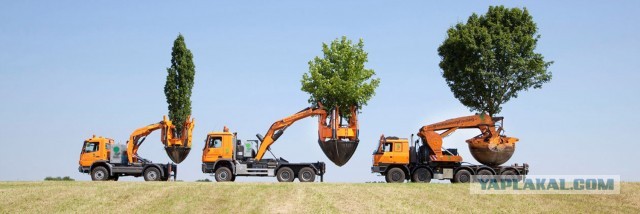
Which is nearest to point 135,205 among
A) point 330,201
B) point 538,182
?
point 330,201

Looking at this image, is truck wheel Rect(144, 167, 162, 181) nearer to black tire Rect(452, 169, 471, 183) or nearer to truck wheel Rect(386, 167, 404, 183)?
truck wheel Rect(386, 167, 404, 183)

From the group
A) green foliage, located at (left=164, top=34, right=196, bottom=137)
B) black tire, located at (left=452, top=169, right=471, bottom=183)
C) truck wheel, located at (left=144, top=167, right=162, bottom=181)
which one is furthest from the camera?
green foliage, located at (left=164, top=34, right=196, bottom=137)

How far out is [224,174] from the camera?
42906 millimetres

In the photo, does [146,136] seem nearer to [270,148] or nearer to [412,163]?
[270,148]

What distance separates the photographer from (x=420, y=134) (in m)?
43.8

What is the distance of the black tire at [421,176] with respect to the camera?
42.3m

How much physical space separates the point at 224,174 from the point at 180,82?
1079 centimetres

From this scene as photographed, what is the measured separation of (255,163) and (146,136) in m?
8.86

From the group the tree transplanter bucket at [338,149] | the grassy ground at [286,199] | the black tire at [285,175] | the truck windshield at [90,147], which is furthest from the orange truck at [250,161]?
the truck windshield at [90,147]

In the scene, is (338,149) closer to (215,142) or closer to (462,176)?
(215,142)

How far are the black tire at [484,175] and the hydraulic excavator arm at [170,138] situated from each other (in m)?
19.4

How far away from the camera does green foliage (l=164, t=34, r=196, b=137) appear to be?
4944 cm

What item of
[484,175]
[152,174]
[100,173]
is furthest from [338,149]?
[100,173]

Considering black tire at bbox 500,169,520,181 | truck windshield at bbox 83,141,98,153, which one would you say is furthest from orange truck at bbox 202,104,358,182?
black tire at bbox 500,169,520,181
